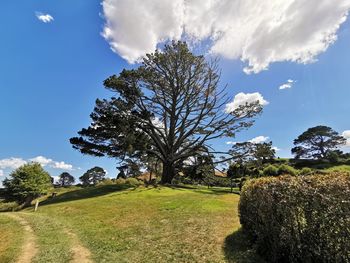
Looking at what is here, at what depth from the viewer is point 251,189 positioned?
9.05m

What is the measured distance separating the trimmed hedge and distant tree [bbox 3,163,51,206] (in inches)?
973

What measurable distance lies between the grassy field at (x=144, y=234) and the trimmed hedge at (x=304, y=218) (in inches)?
44.4

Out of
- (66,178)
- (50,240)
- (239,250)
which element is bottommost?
(239,250)

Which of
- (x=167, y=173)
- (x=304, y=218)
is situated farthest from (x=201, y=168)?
(x=304, y=218)

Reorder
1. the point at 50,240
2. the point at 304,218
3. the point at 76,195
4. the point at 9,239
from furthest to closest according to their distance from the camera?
1. the point at 76,195
2. the point at 9,239
3. the point at 50,240
4. the point at 304,218

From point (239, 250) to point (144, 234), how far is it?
4.45 meters

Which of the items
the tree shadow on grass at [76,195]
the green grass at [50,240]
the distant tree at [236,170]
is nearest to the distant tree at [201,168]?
the distant tree at [236,170]

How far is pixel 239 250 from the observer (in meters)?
8.60

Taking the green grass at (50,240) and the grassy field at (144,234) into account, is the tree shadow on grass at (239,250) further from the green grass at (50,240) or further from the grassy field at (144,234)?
the green grass at (50,240)

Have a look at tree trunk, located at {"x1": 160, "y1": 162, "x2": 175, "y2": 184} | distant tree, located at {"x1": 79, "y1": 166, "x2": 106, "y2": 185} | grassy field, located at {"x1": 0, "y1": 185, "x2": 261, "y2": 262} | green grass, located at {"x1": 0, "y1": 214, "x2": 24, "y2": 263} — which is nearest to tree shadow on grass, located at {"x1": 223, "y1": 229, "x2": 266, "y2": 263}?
grassy field, located at {"x1": 0, "y1": 185, "x2": 261, "y2": 262}

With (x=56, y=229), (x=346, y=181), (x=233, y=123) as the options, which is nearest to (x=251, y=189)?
(x=346, y=181)

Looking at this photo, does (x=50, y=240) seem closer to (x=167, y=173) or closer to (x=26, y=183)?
(x=26, y=183)

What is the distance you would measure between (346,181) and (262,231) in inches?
131

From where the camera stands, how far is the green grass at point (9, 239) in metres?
9.18
